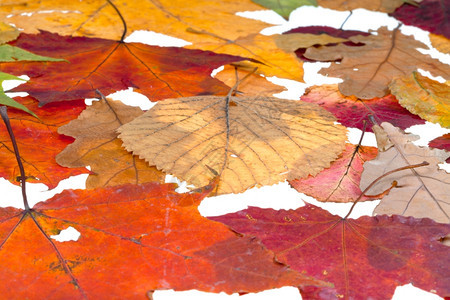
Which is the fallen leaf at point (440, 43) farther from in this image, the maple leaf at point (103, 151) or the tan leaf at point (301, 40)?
the maple leaf at point (103, 151)

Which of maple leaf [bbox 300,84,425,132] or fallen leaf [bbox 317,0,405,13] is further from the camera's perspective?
fallen leaf [bbox 317,0,405,13]

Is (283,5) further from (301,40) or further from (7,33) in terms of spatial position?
(7,33)

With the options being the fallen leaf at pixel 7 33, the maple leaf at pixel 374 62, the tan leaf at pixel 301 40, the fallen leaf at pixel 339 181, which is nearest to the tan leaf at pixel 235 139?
the fallen leaf at pixel 339 181

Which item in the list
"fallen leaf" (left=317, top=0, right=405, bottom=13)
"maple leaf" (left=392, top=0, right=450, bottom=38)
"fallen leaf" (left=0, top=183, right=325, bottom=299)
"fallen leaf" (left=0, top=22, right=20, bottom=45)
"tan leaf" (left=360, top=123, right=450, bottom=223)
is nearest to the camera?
"fallen leaf" (left=0, top=183, right=325, bottom=299)

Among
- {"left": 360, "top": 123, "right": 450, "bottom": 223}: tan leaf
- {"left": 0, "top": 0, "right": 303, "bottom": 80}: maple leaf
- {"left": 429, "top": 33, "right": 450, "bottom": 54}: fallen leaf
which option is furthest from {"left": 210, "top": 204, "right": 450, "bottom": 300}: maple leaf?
{"left": 429, "top": 33, "right": 450, "bottom": 54}: fallen leaf

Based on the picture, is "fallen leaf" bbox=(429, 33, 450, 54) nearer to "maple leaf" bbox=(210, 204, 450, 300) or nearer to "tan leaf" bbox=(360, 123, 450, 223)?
"tan leaf" bbox=(360, 123, 450, 223)

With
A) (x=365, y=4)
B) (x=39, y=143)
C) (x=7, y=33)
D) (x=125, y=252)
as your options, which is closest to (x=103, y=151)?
(x=39, y=143)

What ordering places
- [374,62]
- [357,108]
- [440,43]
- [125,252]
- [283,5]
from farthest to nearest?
[283,5], [440,43], [374,62], [357,108], [125,252]
